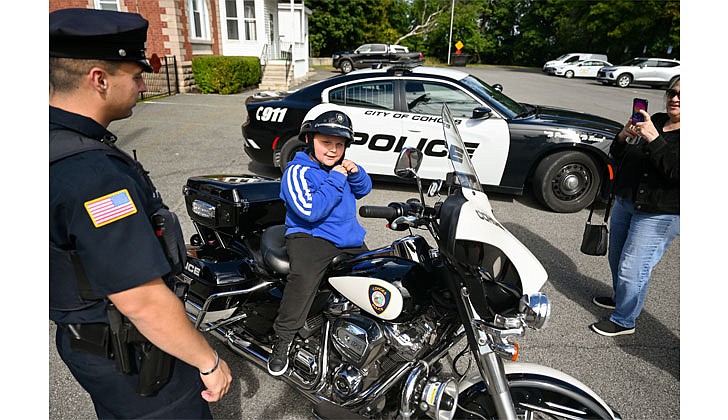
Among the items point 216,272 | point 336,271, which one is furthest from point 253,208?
point 336,271

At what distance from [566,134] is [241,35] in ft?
65.5

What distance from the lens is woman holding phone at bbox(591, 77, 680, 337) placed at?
Answer: 280 cm

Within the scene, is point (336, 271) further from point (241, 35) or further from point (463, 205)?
point (241, 35)

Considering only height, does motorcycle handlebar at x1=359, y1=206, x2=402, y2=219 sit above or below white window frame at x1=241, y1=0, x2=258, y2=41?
below

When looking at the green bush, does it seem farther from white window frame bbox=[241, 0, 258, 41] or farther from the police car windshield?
the police car windshield

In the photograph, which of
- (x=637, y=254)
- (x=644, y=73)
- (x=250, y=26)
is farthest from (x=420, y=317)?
(x=644, y=73)

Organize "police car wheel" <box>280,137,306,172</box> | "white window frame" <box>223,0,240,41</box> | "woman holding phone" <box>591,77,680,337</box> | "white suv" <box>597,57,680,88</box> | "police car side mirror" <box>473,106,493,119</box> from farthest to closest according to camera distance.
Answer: "white suv" <box>597,57,680,88</box> < "white window frame" <box>223,0,240,41</box> < "police car wheel" <box>280,137,306,172</box> < "police car side mirror" <box>473,106,493,119</box> < "woman holding phone" <box>591,77,680,337</box>

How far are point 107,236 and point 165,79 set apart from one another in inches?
679

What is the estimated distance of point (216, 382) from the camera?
1498mm

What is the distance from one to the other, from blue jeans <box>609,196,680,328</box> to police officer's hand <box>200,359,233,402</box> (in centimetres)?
293

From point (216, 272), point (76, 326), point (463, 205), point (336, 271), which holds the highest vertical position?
point (463, 205)

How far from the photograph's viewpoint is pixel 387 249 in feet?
7.34

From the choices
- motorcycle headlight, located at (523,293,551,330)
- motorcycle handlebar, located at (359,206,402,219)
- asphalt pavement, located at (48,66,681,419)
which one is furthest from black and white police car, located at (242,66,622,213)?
motorcycle headlight, located at (523,293,551,330)

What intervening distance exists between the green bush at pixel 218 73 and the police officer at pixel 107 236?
55.3ft
